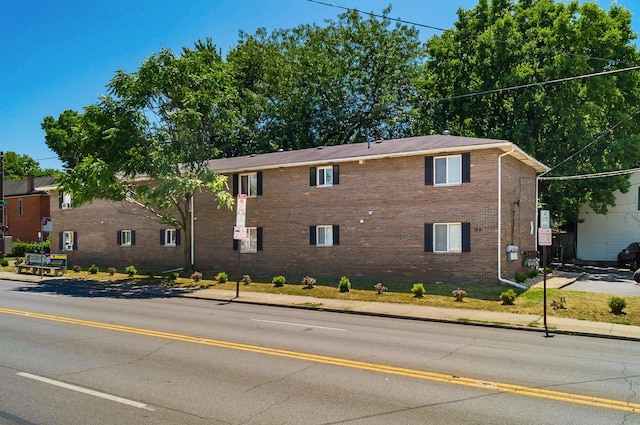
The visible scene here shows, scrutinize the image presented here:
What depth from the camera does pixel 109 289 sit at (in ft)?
80.2

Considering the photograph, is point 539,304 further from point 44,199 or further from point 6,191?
point 6,191

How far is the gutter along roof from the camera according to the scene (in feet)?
70.4

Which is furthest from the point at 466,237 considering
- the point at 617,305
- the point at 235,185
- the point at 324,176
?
the point at 235,185

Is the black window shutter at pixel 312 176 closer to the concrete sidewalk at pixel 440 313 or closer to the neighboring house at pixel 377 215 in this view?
the neighboring house at pixel 377 215

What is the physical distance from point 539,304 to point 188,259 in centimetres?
1856

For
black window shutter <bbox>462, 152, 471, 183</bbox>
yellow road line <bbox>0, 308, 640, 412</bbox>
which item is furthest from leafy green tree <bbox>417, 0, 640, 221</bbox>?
yellow road line <bbox>0, 308, 640, 412</bbox>

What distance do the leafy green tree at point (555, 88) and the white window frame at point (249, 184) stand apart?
1669 centimetres

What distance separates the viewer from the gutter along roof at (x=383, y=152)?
21469mm

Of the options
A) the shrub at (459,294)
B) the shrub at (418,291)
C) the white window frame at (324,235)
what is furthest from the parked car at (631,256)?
the white window frame at (324,235)

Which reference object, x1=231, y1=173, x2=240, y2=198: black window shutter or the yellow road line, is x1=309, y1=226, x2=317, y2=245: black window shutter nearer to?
x1=231, y1=173, x2=240, y2=198: black window shutter

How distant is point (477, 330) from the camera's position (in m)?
14.2

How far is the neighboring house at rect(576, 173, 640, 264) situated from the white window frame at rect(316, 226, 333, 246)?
78.4 ft

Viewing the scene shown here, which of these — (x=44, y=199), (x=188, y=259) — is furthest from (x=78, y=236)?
(x=44, y=199)

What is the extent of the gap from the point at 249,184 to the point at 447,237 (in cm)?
1196
